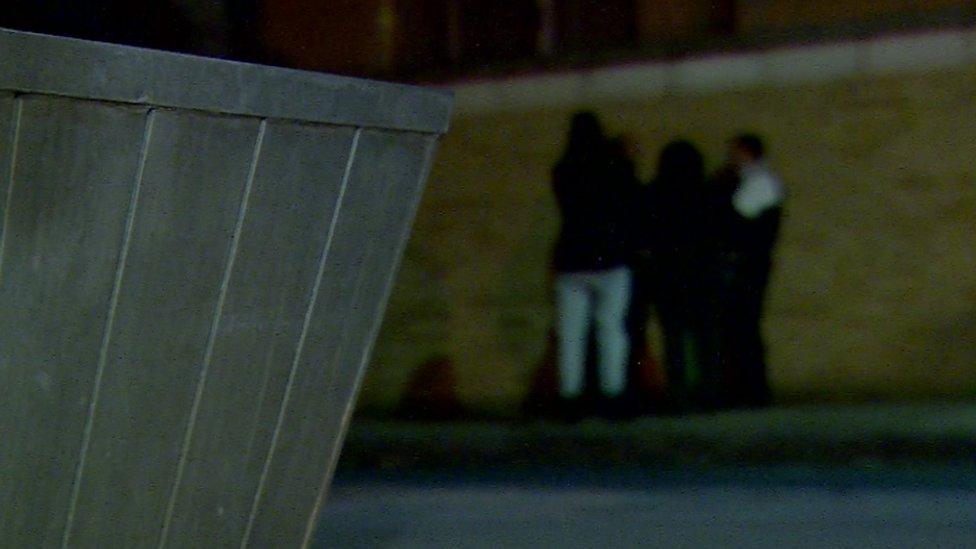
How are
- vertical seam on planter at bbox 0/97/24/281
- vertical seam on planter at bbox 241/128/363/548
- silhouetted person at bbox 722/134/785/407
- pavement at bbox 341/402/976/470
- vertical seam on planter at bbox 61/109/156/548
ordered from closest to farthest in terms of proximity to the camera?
vertical seam on planter at bbox 0/97/24/281 → vertical seam on planter at bbox 61/109/156/548 → vertical seam on planter at bbox 241/128/363/548 → pavement at bbox 341/402/976/470 → silhouetted person at bbox 722/134/785/407

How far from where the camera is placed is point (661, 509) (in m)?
5.37

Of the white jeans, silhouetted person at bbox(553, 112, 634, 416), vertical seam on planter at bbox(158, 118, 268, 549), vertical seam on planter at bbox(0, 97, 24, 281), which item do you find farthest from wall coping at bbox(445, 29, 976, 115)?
vertical seam on planter at bbox(0, 97, 24, 281)

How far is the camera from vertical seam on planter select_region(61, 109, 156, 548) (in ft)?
8.02

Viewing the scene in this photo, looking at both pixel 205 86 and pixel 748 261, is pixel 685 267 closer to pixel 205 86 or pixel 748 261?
pixel 748 261

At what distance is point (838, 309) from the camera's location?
7.29 m

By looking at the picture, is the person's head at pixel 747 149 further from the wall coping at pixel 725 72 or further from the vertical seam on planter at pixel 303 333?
the vertical seam on planter at pixel 303 333

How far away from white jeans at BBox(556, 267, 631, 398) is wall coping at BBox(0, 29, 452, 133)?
417 cm

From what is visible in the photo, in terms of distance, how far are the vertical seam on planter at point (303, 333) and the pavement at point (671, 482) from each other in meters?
2.05

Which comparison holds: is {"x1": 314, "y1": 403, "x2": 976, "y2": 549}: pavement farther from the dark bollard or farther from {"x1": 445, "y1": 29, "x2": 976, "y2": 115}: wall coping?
the dark bollard

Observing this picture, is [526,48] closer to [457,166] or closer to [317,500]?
[457,166]

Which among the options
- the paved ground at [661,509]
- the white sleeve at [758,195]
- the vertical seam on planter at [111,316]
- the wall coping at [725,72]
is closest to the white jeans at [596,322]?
the white sleeve at [758,195]

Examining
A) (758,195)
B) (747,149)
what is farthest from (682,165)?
(758,195)

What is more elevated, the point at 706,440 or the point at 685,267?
the point at 685,267

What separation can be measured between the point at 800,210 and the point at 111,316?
5494mm
